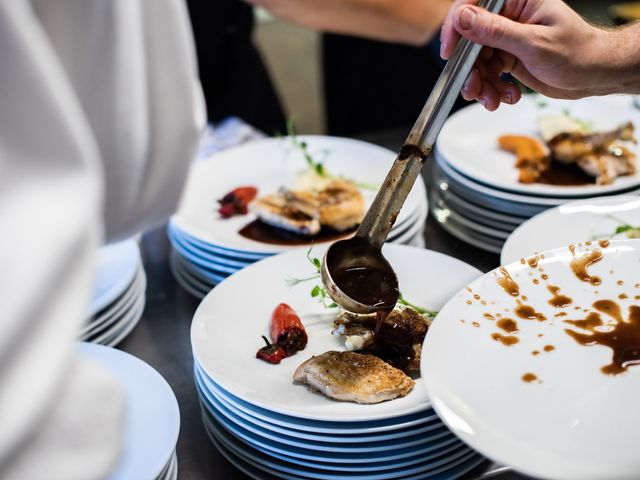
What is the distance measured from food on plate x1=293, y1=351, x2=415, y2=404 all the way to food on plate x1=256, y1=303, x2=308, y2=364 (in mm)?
87

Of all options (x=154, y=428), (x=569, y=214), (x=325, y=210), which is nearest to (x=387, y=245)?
(x=325, y=210)

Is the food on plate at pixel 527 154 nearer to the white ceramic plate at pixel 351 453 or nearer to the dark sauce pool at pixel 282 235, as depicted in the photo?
the dark sauce pool at pixel 282 235

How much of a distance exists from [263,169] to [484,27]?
1.01m

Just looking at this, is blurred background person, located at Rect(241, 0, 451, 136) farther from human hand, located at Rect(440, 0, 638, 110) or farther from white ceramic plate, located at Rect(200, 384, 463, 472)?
white ceramic plate, located at Rect(200, 384, 463, 472)

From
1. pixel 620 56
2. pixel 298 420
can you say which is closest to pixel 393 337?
pixel 298 420

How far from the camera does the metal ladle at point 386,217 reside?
1.32 meters

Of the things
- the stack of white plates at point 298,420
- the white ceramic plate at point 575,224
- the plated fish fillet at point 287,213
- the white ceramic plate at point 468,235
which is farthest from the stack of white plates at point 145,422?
the white ceramic plate at point 468,235

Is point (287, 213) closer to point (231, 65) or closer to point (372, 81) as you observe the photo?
point (231, 65)

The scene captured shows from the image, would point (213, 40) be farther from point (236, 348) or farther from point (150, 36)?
point (150, 36)

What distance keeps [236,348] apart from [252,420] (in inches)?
8.1

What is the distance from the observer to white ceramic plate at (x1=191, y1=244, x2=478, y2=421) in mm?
1199

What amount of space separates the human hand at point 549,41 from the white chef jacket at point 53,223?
0.71m

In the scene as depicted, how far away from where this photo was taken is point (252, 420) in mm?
1219

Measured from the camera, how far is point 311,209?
191 centimetres
